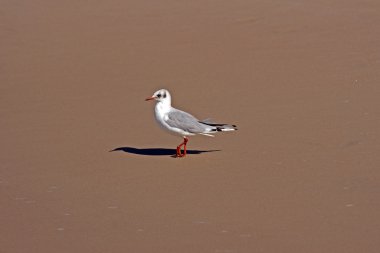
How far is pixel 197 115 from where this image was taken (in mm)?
11492

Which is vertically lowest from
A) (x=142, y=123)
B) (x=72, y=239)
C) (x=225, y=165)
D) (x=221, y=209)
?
(x=72, y=239)

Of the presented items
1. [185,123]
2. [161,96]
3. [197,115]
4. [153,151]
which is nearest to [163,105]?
[161,96]

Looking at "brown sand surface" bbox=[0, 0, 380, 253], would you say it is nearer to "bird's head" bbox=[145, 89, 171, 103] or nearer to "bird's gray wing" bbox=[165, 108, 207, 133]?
"bird's gray wing" bbox=[165, 108, 207, 133]

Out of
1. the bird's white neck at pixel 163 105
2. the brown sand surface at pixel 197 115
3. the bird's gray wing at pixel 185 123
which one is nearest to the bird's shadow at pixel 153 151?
the brown sand surface at pixel 197 115

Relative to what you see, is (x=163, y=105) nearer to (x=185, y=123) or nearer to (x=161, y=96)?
(x=161, y=96)

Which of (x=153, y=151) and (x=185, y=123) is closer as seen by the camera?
(x=185, y=123)

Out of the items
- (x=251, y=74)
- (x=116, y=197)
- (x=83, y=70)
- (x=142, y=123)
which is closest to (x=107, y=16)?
(x=83, y=70)

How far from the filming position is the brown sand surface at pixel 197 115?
7254mm

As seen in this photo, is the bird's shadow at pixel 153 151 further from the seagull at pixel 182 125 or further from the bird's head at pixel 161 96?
the bird's head at pixel 161 96

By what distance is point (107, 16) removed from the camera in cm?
1656

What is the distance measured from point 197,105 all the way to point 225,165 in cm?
287

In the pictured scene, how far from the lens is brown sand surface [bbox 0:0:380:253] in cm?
725

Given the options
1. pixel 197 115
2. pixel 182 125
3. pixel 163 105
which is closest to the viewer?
pixel 182 125

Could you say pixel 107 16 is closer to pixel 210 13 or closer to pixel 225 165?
pixel 210 13
